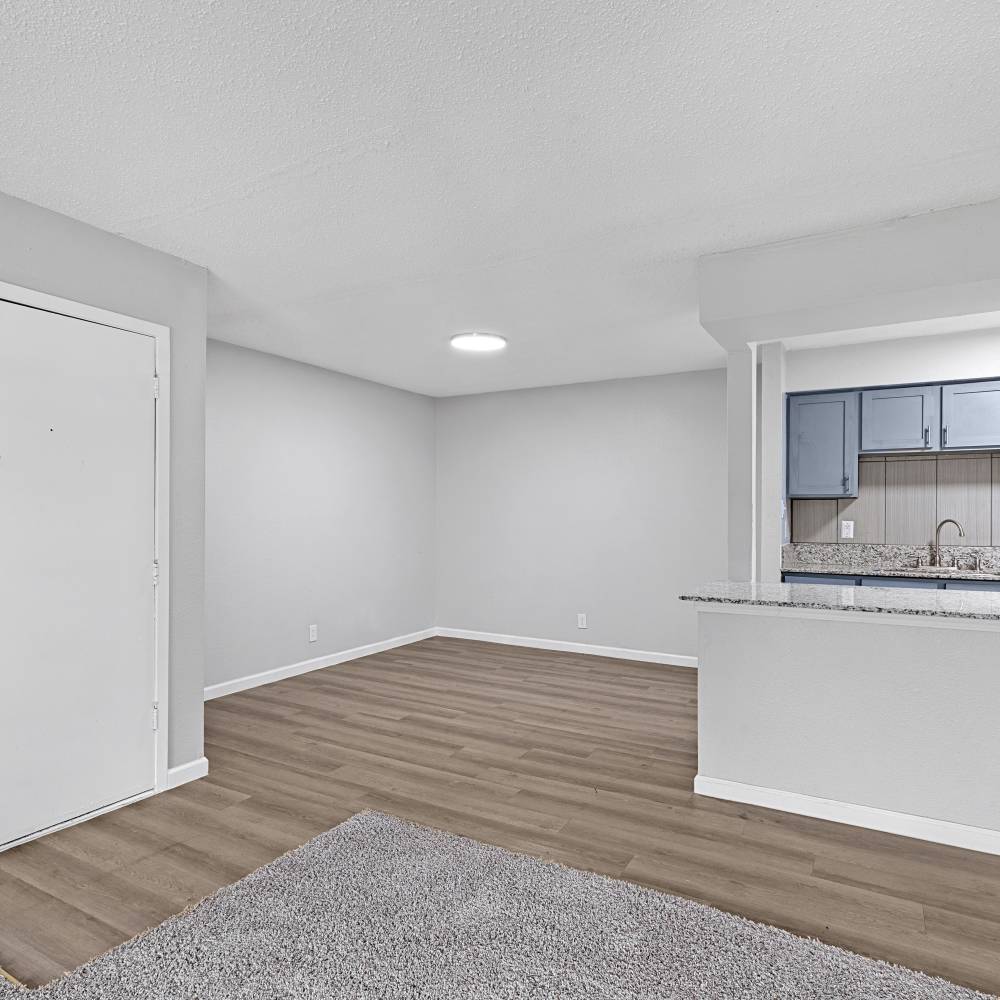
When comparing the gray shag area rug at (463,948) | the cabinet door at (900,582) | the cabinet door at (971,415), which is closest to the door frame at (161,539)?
the gray shag area rug at (463,948)

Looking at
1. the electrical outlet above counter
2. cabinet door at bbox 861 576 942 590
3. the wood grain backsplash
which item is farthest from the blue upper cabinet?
cabinet door at bbox 861 576 942 590

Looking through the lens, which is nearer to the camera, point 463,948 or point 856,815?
point 463,948

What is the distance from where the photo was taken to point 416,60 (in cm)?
185

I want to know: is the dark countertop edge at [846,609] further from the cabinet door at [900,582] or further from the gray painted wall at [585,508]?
the gray painted wall at [585,508]

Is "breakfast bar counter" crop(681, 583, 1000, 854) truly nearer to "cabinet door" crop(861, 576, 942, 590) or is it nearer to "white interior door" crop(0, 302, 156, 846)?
"cabinet door" crop(861, 576, 942, 590)

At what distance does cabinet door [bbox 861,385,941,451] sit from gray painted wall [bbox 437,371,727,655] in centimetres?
108

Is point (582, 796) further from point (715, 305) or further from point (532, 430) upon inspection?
point (532, 430)

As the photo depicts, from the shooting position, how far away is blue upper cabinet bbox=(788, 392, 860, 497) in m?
5.13

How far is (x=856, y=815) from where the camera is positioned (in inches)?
112

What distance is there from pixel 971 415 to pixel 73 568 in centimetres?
545

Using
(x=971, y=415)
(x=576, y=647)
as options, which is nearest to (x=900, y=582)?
(x=971, y=415)

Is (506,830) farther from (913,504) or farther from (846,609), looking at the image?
(913,504)

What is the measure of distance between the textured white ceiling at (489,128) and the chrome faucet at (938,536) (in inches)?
123

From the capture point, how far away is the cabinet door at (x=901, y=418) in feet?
15.9
